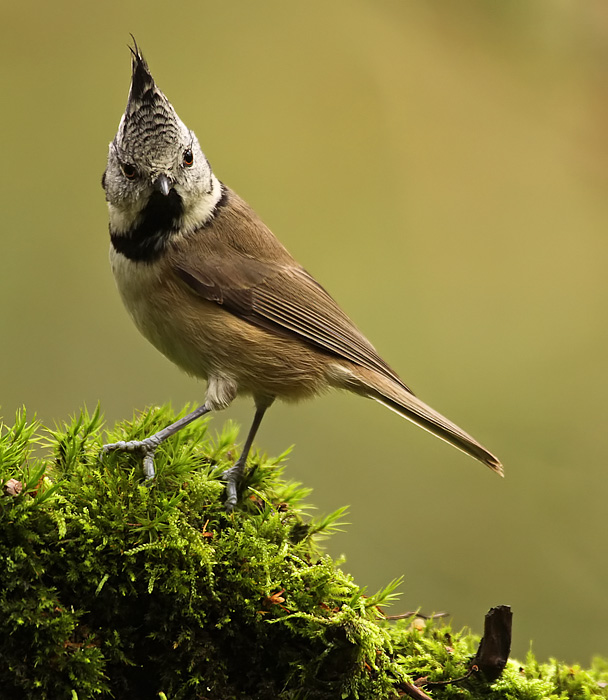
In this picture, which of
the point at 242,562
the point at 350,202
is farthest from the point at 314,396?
the point at 350,202

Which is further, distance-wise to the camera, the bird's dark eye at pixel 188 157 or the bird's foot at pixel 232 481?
the bird's dark eye at pixel 188 157

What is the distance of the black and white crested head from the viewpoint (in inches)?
132

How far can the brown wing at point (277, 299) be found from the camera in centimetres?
358

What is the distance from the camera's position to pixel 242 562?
2.51 meters

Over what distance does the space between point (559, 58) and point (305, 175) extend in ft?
6.98

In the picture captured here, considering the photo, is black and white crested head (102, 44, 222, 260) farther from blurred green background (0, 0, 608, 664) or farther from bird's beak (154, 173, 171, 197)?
blurred green background (0, 0, 608, 664)

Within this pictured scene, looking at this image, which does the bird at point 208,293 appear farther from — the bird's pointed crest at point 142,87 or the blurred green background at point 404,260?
the blurred green background at point 404,260

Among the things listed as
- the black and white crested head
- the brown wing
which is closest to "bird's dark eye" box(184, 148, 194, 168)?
the black and white crested head

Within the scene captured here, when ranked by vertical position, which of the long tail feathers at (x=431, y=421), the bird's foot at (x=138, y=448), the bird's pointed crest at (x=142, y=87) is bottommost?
the bird's foot at (x=138, y=448)

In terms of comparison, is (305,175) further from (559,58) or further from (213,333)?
(213,333)

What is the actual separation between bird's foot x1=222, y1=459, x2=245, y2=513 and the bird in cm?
20

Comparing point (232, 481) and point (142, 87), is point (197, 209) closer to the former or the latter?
point (142, 87)

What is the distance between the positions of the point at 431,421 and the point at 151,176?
1742 mm

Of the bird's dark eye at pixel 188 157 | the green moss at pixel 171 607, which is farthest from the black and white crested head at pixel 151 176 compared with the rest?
the green moss at pixel 171 607
